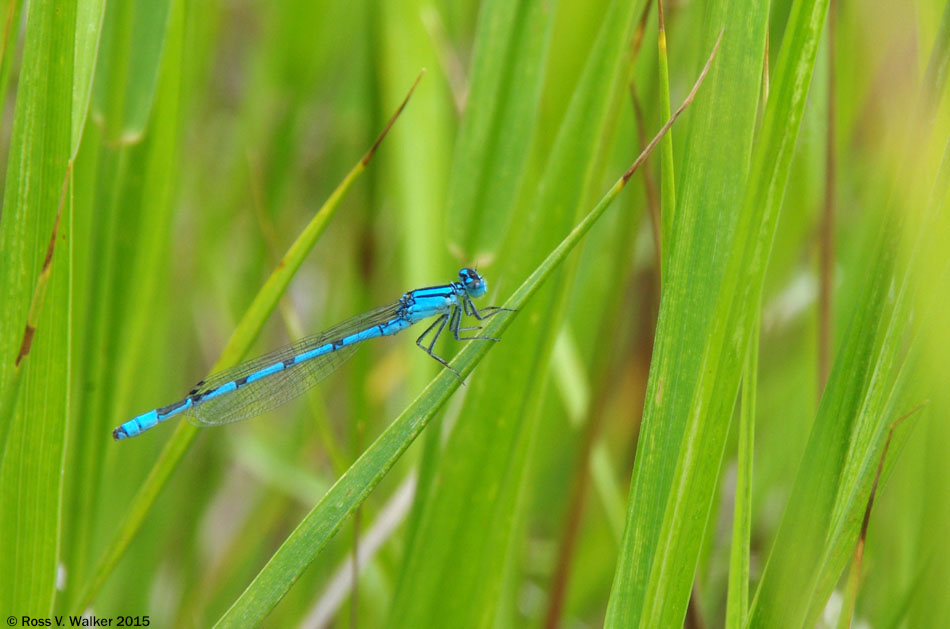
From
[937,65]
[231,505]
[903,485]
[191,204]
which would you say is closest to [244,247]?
[191,204]

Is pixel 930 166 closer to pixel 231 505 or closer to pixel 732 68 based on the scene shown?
pixel 732 68

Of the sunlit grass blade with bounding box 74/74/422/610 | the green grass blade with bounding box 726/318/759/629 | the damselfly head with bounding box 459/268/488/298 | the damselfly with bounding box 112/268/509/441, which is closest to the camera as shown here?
the green grass blade with bounding box 726/318/759/629

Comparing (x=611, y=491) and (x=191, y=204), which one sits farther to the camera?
(x=191, y=204)

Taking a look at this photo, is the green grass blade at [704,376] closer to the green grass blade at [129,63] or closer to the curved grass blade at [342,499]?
the curved grass blade at [342,499]

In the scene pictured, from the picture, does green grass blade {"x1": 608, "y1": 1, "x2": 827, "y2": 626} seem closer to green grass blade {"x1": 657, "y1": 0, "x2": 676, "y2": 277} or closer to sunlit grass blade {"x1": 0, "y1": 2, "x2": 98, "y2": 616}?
green grass blade {"x1": 657, "y1": 0, "x2": 676, "y2": 277}

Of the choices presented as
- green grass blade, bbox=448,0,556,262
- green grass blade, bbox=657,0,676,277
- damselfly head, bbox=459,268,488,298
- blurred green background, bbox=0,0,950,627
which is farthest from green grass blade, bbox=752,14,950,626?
damselfly head, bbox=459,268,488,298

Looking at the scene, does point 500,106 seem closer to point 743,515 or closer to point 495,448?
point 495,448
